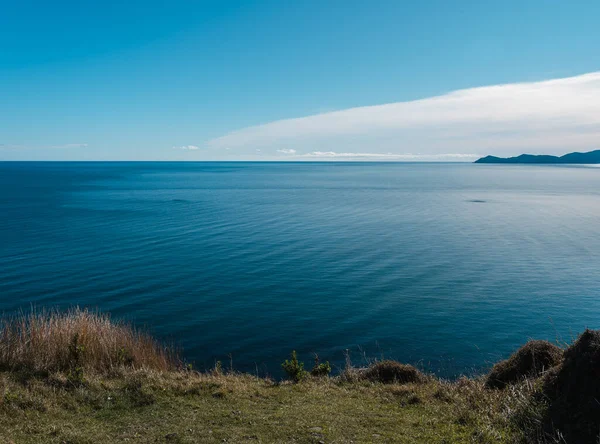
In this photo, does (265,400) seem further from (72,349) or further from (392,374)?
(72,349)

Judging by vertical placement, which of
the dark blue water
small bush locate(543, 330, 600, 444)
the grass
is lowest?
the dark blue water

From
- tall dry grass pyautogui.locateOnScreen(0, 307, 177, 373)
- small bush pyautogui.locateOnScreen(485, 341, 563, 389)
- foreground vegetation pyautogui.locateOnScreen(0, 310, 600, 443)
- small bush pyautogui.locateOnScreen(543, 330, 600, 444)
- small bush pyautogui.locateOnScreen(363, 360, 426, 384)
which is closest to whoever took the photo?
small bush pyautogui.locateOnScreen(543, 330, 600, 444)

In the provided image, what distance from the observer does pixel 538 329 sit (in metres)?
28.9

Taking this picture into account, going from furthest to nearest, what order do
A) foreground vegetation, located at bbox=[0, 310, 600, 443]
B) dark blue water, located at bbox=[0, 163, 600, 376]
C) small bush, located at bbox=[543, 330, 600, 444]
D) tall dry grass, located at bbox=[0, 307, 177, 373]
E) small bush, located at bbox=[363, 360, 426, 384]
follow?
dark blue water, located at bbox=[0, 163, 600, 376] → small bush, located at bbox=[363, 360, 426, 384] → tall dry grass, located at bbox=[0, 307, 177, 373] → foreground vegetation, located at bbox=[0, 310, 600, 443] → small bush, located at bbox=[543, 330, 600, 444]

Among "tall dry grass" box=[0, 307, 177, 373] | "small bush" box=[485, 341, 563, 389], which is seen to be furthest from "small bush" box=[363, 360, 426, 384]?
"tall dry grass" box=[0, 307, 177, 373]

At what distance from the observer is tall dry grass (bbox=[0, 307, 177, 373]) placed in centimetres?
1695

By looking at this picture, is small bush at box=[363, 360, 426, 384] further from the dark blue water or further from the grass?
the dark blue water

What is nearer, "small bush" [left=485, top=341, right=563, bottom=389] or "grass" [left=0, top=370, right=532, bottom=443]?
"grass" [left=0, top=370, right=532, bottom=443]

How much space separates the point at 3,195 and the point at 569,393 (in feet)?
439

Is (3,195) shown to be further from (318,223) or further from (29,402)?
→ (29,402)

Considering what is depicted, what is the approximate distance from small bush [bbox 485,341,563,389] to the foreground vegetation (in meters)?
0.04

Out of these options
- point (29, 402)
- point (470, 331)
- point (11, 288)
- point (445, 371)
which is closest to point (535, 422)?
point (445, 371)

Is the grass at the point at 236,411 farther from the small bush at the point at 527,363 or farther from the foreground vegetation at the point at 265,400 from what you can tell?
the small bush at the point at 527,363

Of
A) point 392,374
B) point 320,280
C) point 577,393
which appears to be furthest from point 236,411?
point 320,280
